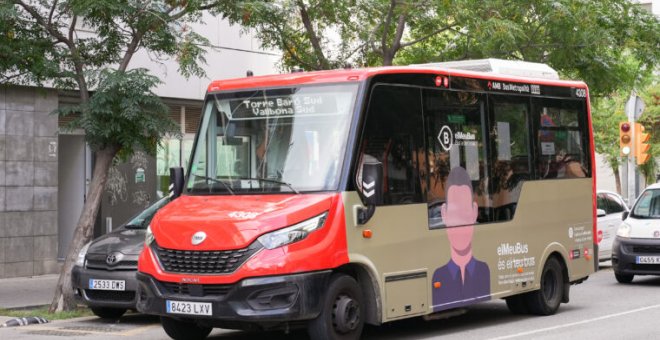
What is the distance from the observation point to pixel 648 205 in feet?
60.0

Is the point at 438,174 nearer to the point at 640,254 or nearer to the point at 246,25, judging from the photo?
the point at 246,25

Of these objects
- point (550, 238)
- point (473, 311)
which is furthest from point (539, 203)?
point (473, 311)

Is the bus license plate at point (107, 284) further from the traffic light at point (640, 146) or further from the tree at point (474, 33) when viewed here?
the traffic light at point (640, 146)

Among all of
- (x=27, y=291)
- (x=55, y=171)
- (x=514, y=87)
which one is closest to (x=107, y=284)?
(x=27, y=291)

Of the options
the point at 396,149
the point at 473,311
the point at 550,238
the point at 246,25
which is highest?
the point at 246,25

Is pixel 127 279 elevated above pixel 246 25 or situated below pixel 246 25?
below

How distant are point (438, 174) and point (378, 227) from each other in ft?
3.97

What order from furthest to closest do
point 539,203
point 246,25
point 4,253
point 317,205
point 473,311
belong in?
1. point 4,253
2. point 246,25
3. point 473,311
4. point 539,203
5. point 317,205

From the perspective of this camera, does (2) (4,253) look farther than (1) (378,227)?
Yes

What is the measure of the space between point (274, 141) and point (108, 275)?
11.4 feet

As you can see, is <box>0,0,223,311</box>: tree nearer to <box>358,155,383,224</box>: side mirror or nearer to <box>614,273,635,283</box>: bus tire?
<box>358,155,383,224</box>: side mirror

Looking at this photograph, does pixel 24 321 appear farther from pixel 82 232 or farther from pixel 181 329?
pixel 181 329

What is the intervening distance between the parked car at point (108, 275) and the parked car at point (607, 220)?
10.4m

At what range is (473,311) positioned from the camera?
1426cm
